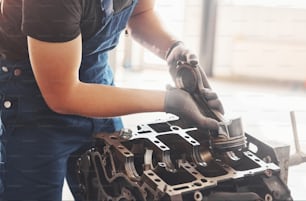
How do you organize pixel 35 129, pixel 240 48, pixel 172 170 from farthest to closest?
pixel 240 48
pixel 35 129
pixel 172 170

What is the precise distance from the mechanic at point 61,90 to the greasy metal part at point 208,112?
0.01 metres

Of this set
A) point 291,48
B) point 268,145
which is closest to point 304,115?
point 291,48

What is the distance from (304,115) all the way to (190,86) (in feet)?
2.88

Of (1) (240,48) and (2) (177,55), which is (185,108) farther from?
(1) (240,48)

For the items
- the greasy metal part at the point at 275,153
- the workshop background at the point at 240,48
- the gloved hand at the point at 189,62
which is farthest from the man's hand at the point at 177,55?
the workshop background at the point at 240,48

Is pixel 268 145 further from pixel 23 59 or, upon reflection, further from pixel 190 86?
pixel 23 59

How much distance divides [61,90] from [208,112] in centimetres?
19

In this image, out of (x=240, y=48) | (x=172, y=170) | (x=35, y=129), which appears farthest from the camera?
(x=240, y=48)

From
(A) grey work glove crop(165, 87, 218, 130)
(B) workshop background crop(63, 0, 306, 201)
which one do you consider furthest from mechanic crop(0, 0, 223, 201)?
(B) workshop background crop(63, 0, 306, 201)

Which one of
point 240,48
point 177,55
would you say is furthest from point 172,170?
point 240,48

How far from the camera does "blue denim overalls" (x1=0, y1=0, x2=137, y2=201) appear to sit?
758mm

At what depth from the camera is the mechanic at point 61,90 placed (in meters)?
0.66

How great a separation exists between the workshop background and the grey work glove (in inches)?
38.0

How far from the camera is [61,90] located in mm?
685
